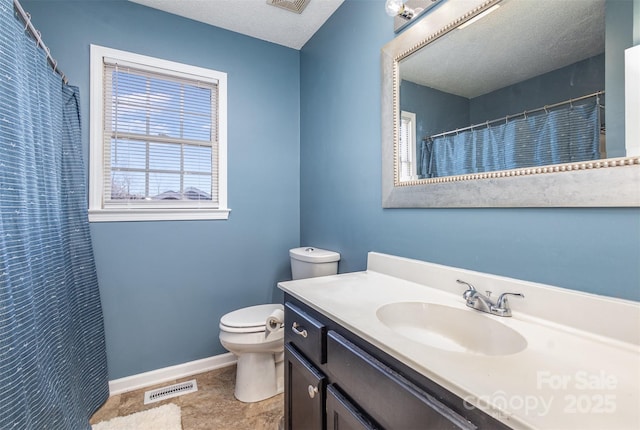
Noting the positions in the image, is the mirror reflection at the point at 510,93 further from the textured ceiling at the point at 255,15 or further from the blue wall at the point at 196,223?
the blue wall at the point at 196,223

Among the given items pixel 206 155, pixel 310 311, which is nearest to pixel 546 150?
pixel 310 311

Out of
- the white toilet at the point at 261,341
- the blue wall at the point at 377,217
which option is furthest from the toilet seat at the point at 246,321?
the blue wall at the point at 377,217

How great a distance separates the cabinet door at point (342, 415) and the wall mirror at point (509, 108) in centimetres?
81

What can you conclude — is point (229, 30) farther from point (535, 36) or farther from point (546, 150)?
point (546, 150)

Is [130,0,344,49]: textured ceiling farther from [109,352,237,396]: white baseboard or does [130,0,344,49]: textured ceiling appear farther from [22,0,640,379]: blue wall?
[109,352,237,396]: white baseboard

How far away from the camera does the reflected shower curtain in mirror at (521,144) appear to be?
82cm

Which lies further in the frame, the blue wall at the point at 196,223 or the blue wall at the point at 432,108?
the blue wall at the point at 196,223

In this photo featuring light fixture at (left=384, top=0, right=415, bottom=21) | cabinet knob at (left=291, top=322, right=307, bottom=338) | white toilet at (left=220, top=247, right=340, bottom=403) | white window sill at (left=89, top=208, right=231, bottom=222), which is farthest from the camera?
white window sill at (left=89, top=208, right=231, bottom=222)

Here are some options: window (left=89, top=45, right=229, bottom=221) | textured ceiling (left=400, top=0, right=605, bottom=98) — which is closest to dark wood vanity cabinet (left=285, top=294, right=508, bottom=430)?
textured ceiling (left=400, top=0, right=605, bottom=98)

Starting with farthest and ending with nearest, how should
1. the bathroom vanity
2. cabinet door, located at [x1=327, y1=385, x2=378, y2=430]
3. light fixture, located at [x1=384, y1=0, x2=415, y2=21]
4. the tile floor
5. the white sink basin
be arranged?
1. the tile floor
2. light fixture, located at [x1=384, y1=0, x2=415, y2=21]
3. the white sink basin
4. cabinet door, located at [x1=327, y1=385, x2=378, y2=430]
5. the bathroom vanity

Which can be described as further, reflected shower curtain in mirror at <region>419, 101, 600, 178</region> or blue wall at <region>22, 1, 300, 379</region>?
blue wall at <region>22, 1, 300, 379</region>

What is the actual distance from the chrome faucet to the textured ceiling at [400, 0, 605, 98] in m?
0.74

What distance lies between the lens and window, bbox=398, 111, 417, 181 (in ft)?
4.40

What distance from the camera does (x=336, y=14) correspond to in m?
1.89
